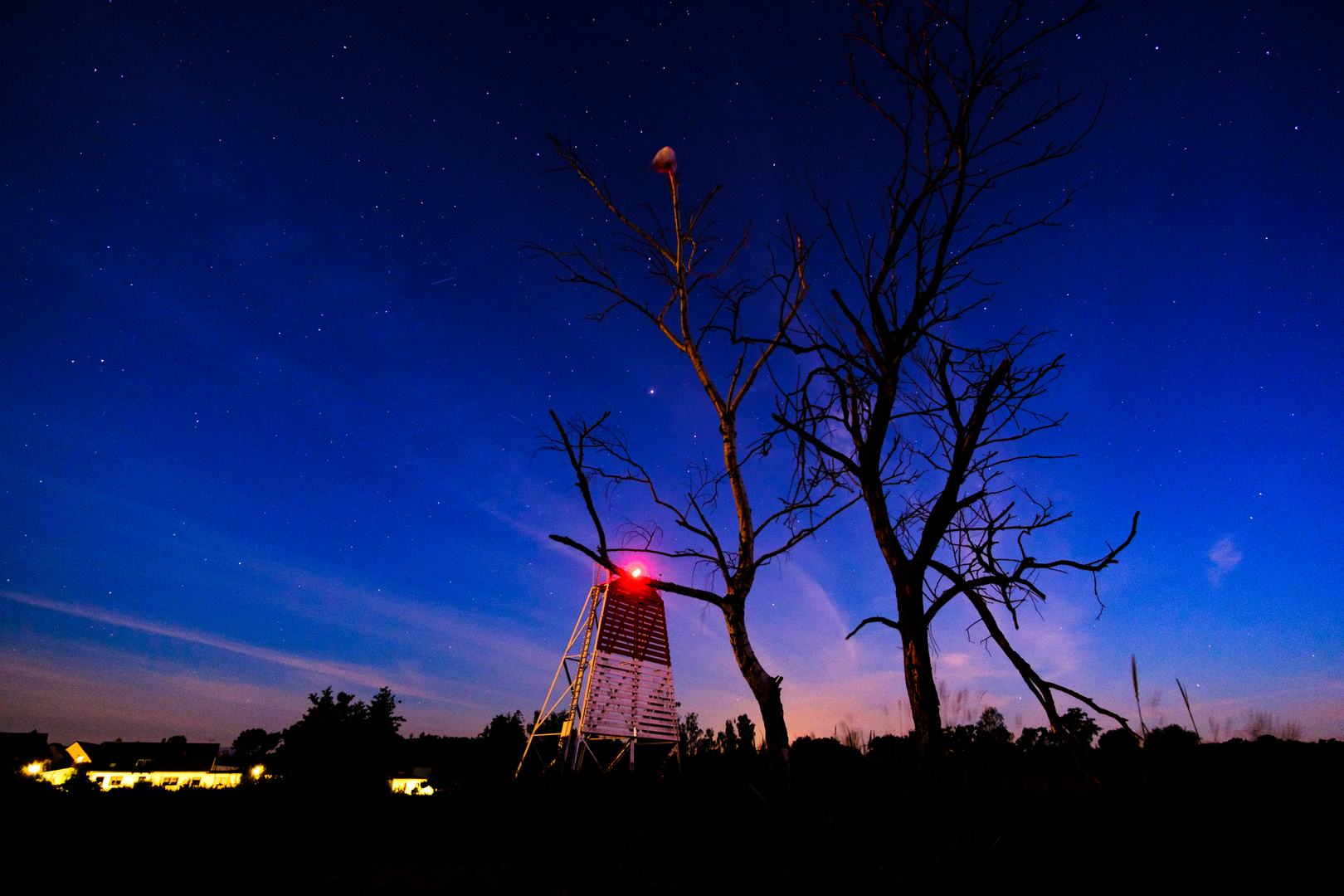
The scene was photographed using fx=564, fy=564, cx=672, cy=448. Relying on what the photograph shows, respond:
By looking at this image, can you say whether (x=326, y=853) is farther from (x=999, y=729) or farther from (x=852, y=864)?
(x=999, y=729)

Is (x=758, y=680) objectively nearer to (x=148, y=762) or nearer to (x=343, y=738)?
(x=343, y=738)

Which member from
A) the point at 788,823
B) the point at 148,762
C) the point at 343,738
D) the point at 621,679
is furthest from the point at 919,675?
the point at 148,762

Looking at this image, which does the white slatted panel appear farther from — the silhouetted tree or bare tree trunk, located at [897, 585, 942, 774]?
the silhouetted tree

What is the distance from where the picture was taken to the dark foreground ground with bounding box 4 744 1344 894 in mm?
2629

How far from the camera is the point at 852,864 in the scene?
2.79 meters

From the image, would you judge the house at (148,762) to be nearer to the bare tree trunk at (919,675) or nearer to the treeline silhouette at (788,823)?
the treeline silhouette at (788,823)

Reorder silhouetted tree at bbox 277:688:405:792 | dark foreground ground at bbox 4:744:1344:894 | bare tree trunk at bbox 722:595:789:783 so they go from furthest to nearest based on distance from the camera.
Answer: silhouetted tree at bbox 277:688:405:792
bare tree trunk at bbox 722:595:789:783
dark foreground ground at bbox 4:744:1344:894

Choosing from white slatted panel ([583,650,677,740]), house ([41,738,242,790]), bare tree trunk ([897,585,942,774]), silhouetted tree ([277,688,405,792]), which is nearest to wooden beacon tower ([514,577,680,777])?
white slatted panel ([583,650,677,740])

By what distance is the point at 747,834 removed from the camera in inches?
127

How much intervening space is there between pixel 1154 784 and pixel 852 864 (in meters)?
2.22

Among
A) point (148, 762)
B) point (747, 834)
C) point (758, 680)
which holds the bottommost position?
point (148, 762)

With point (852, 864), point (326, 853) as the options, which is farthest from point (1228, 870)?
point (326, 853)

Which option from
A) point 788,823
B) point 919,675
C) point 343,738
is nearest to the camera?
point 788,823

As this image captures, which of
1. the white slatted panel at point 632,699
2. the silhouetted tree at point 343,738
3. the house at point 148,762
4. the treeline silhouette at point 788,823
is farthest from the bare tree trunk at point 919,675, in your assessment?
the house at point 148,762
